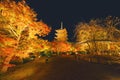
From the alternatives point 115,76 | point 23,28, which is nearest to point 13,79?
point 23,28

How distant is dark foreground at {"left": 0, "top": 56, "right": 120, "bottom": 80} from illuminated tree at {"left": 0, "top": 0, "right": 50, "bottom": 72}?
201 cm

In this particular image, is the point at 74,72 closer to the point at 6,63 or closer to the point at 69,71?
the point at 69,71

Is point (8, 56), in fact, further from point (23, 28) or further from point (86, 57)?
point (86, 57)

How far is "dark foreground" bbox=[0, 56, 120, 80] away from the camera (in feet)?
62.9

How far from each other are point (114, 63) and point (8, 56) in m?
9.85

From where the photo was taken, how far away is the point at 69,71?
66.7ft

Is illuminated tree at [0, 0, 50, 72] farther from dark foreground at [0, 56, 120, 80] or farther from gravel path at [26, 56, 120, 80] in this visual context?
gravel path at [26, 56, 120, 80]

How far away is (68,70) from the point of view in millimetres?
20625

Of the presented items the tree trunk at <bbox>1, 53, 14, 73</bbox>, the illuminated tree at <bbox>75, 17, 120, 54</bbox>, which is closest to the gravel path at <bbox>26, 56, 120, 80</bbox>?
the tree trunk at <bbox>1, 53, 14, 73</bbox>

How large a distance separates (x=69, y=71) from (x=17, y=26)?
561 centimetres

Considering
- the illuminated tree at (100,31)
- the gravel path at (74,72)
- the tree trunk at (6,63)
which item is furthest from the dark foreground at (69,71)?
the illuminated tree at (100,31)

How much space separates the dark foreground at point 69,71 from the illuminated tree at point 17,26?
6.60ft

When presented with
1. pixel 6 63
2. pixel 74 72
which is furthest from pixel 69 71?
pixel 6 63

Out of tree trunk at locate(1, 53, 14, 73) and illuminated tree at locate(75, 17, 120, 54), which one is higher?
illuminated tree at locate(75, 17, 120, 54)
